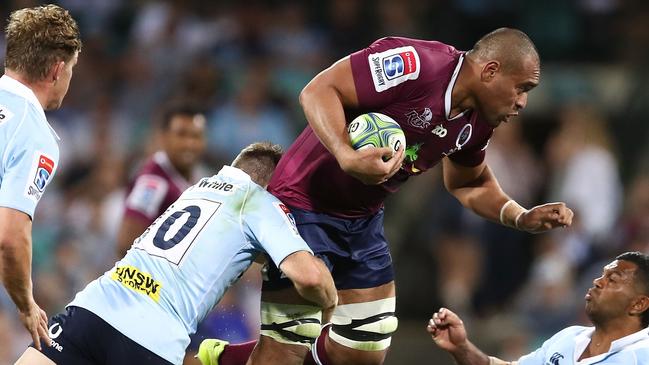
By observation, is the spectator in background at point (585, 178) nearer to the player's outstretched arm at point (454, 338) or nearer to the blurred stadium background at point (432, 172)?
the blurred stadium background at point (432, 172)

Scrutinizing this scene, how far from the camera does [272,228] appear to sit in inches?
208

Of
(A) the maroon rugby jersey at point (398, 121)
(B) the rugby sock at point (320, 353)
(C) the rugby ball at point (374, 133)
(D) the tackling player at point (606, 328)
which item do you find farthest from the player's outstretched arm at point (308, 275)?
Answer: (B) the rugby sock at point (320, 353)

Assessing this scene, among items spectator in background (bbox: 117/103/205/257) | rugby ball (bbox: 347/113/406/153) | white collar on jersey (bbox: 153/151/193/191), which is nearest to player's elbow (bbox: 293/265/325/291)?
rugby ball (bbox: 347/113/406/153)

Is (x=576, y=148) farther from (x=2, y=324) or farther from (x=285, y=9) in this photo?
(x=2, y=324)

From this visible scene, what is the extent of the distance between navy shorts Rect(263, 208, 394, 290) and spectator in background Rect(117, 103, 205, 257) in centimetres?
229

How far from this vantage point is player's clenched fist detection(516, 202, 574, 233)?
5.93 metres

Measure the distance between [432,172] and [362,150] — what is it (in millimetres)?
6106

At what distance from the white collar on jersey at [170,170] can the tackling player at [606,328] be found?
9.28ft

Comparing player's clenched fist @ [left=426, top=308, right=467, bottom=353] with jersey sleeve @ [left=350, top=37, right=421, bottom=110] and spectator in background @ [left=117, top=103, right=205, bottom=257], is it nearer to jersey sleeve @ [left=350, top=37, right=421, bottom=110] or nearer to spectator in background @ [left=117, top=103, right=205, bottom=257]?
jersey sleeve @ [left=350, top=37, right=421, bottom=110]

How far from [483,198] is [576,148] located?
15.6ft

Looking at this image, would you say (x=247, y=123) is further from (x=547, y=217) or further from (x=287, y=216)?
(x=287, y=216)

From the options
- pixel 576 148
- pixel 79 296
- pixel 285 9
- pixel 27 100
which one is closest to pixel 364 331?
pixel 79 296

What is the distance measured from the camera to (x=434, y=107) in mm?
5676

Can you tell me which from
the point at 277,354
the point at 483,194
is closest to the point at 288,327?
the point at 277,354
